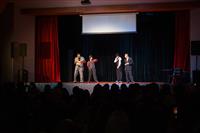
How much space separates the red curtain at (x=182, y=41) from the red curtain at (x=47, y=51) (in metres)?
5.55

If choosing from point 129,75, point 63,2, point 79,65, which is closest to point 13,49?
point 63,2

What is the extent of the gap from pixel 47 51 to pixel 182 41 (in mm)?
6234

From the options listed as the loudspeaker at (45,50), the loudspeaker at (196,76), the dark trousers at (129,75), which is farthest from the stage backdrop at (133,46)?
the loudspeaker at (196,76)

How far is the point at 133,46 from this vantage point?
1522 cm

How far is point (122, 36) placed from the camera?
50.2 feet

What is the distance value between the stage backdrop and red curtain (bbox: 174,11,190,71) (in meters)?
0.77

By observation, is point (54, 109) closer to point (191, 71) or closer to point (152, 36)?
point (191, 71)

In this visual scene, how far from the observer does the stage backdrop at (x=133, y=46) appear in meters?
14.6

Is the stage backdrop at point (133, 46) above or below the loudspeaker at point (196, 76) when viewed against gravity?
above

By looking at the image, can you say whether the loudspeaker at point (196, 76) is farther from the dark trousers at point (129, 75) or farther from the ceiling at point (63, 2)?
the ceiling at point (63, 2)

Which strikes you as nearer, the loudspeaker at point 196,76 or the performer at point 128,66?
the loudspeaker at point 196,76

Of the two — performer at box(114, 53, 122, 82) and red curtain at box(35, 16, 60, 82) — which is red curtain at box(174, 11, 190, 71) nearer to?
performer at box(114, 53, 122, 82)

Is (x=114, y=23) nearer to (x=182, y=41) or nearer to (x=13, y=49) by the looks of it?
(x=182, y=41)

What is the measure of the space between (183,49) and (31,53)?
700 cm
